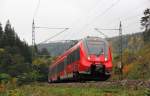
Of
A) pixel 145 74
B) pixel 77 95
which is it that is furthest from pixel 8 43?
pixel 77 95

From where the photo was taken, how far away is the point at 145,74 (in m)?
60.4

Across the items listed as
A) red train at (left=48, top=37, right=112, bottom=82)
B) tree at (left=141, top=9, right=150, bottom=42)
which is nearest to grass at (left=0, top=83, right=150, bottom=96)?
red train at (left=48, top=37, right=112, bottom=82)

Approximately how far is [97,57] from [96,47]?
69cm

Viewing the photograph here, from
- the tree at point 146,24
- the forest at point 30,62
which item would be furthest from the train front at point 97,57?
the tree at point 146,24

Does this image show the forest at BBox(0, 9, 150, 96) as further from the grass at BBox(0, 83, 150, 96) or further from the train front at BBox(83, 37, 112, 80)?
the train front at BBox(83, 37, 112, 80)

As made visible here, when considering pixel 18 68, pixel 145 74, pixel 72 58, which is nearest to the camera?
pixel 72 58

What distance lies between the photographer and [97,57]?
102ft

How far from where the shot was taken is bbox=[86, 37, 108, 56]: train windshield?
31.0 meters

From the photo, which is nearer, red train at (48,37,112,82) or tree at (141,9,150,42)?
red train at (48,37,112,82)

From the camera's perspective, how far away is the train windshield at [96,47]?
31047 millimetres

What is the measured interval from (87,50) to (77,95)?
17061 mm

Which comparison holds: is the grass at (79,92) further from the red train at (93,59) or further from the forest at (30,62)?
the red train at (93,59)

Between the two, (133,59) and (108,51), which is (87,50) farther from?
(133,59)

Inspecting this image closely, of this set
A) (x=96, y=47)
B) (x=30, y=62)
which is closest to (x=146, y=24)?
(x=30, y=62)
